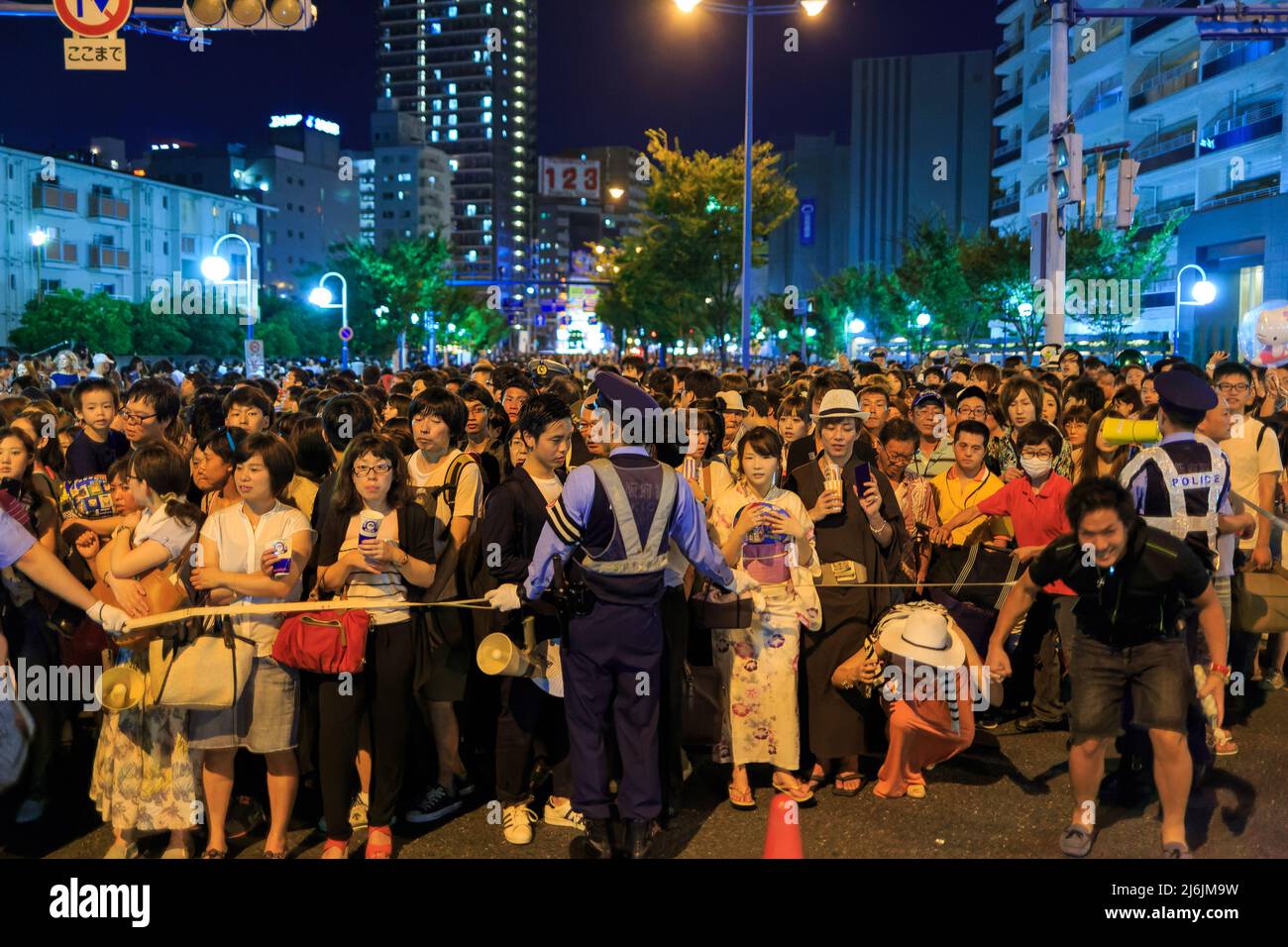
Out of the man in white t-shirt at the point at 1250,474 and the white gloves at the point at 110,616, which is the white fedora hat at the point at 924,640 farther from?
the white gloves at the point at 110,616

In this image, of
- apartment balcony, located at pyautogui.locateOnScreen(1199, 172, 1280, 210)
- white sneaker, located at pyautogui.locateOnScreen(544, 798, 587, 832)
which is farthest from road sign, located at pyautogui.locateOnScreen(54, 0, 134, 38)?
apartment balcony, located at pyautogui.locateOnScreen(1199, 172, 1280, 210)

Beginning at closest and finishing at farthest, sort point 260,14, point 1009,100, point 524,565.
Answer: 1. point 524,565
2. point 260,14
3. point 1009,100

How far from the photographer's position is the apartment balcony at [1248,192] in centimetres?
3897

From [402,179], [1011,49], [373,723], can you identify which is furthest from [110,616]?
[402,179]

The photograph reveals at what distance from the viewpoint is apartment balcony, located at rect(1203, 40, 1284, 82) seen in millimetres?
41188

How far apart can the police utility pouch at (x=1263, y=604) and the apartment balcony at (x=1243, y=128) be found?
39.4 metres

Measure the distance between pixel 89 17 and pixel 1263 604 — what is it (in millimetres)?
10344

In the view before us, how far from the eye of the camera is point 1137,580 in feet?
16.8

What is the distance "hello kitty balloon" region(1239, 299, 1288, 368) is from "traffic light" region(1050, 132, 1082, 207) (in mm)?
6049

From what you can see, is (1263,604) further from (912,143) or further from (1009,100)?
(912,143)

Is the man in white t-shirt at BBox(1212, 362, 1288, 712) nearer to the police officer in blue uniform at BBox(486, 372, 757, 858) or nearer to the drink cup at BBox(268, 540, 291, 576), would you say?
the police officer in blue uniform at BBox(486, 372, 757, 858)

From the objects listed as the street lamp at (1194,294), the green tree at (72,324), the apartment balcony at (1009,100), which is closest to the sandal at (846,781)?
the street lamp at (1194,294)
